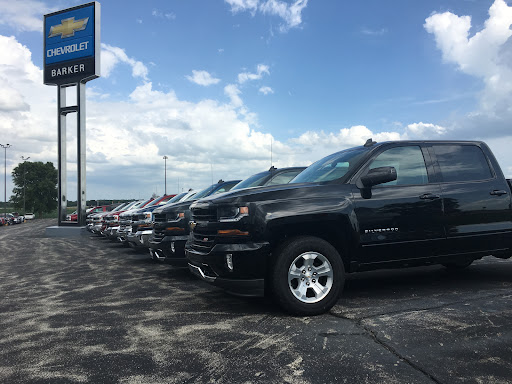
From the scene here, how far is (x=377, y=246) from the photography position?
4.86 meters

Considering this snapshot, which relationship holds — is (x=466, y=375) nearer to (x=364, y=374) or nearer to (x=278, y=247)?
(x=364, y=374)

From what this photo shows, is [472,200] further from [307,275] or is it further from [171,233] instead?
[171,233]

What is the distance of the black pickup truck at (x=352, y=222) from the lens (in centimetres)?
449

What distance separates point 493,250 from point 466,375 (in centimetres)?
304

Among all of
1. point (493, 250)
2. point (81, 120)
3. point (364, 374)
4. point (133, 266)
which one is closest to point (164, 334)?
point (364, 374)

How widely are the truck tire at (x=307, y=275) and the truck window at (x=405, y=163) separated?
130 cm

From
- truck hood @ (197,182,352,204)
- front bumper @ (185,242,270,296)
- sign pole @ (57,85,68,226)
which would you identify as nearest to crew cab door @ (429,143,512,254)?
truck hood @ (197,182,352,204)

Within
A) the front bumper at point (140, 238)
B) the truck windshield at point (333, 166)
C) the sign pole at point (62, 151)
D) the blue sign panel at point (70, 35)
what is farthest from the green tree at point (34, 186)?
the truck windshield at point (333, 166)

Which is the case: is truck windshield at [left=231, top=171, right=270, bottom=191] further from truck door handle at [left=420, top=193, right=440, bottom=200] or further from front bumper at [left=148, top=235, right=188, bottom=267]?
Result: truck door handle at [left=420, top=193, right=440, bottom=200]

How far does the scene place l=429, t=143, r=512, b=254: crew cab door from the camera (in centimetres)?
524

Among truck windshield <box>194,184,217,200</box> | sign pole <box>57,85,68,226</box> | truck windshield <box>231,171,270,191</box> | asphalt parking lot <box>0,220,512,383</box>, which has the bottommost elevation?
asphalt parking lot <box>0,220,512,383</box>

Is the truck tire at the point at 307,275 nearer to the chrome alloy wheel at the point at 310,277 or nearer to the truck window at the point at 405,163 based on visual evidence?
the chrome alloy wheel at the point at 310,277

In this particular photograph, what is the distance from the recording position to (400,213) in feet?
16.3

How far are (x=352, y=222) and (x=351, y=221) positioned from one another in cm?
2
